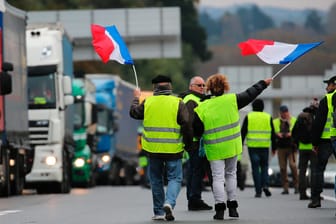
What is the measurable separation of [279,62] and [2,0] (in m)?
7.97

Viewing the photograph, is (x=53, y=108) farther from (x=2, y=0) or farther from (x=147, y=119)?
(x=147, y=119)

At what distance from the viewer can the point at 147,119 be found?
1578cm

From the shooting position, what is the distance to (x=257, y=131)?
24.3 meters

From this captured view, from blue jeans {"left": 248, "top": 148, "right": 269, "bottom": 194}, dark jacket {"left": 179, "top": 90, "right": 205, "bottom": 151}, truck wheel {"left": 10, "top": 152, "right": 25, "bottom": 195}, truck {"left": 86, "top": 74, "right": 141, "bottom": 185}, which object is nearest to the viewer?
dark jacket {"left": 179, "top": 90, "right": 205, "bottom": 151}

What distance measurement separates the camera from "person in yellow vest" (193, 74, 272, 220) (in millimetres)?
15820

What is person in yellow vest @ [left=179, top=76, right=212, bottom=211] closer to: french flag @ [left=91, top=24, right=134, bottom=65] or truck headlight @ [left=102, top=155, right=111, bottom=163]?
french flag @ [left=91, top=24, right=134, bottom=65]

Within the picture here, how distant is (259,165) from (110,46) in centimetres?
717

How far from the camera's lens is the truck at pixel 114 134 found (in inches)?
1645

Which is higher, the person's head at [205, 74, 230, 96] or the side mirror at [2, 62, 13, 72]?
the side mirror at [2, 62, 13, 72]

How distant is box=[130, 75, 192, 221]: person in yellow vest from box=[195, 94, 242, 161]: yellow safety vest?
13.0 inches

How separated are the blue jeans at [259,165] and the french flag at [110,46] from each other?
6391mm

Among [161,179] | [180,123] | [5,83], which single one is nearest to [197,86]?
[180,123]

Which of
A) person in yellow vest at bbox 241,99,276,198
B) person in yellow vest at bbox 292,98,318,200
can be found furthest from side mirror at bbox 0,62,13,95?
person in yellow vest at bbox 292,98,318,200

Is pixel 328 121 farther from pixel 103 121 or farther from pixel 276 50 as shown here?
pixel 103 121
